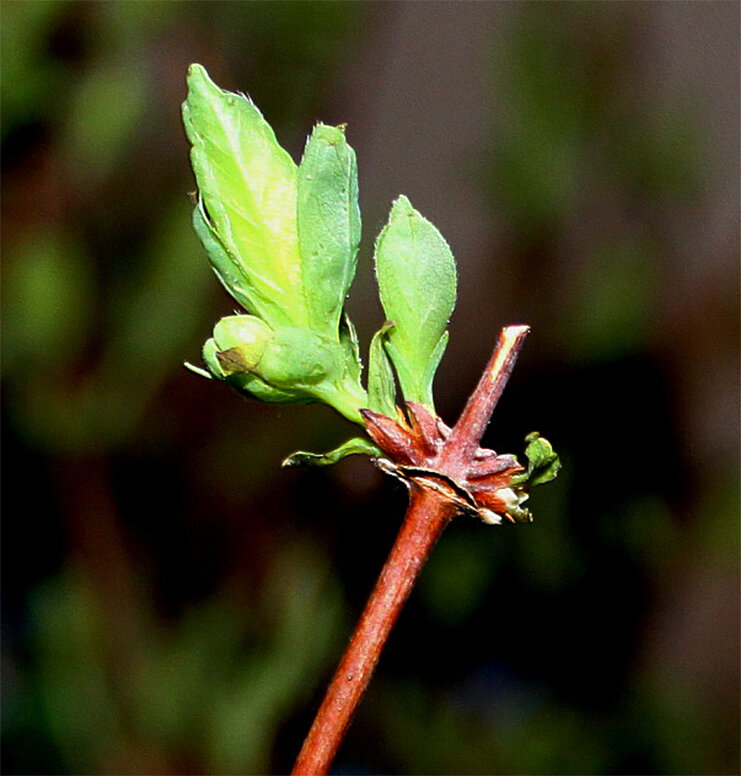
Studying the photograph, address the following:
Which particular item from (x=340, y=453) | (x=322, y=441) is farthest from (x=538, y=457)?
(x=322, y=441)

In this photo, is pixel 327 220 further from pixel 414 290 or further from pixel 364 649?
pixel 364 649

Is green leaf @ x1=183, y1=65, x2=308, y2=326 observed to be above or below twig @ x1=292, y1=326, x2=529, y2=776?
above

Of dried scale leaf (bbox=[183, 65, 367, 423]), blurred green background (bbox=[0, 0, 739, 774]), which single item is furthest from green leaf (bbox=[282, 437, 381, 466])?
blurred green background (bbox=[0, 0, 739, 774])

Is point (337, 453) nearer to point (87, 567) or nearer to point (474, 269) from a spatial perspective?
point (87, 567)

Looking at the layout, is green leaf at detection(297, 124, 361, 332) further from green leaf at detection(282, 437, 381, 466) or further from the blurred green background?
the blurred green background

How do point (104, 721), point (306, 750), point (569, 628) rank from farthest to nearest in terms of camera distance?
point (569, 628) < point (104, 721) < point (306, 750)

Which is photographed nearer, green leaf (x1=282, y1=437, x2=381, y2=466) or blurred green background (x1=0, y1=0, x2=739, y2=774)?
green leaf (x1=282, y1=437, x2=381, y2=466)

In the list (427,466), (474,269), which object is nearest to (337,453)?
(427,466)
